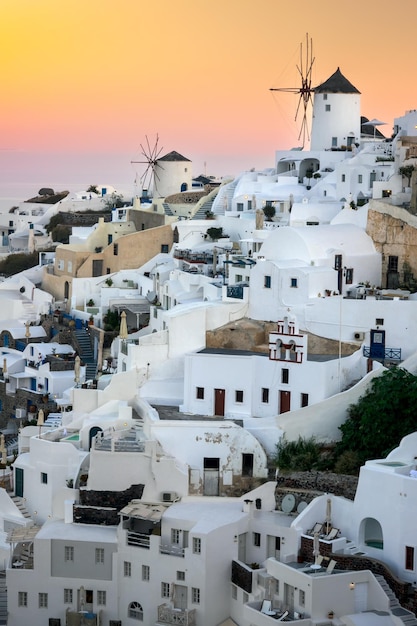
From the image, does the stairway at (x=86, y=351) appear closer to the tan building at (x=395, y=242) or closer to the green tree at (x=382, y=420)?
the tan building at (x=395, y=242)

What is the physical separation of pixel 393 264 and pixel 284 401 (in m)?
5.83

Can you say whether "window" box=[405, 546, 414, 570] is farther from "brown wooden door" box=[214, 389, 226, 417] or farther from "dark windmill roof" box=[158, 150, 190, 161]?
"dark windmill roof" box=[158, 150, 190, 161]

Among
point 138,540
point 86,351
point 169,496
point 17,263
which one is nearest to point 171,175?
point 17,263

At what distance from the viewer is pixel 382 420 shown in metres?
34.3

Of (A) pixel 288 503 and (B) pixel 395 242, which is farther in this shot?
(B) pixel 395 242

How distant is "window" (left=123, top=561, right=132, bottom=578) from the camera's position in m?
33.1

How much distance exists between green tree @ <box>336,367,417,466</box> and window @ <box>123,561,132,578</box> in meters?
5.29

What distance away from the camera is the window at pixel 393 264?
3969 centimetres

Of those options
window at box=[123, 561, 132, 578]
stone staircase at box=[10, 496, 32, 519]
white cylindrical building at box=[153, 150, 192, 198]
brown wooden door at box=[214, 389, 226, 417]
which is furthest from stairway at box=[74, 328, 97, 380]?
white cylindrical building at box=[153, 150, 192, 198]

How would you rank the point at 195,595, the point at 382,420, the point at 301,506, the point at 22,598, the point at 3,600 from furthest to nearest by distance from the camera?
the point at 3,600 → the point at 382,420 → the point at 22,598 → the point at 301,506 → the point at 195,595

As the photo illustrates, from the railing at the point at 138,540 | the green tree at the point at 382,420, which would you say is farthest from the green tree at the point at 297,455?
the railing at the point at 138,540

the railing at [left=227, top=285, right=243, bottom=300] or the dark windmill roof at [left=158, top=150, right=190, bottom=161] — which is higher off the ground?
the dark windmill roof at [left=158, top=150, right=190, bottom=161]

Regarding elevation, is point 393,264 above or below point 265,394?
above

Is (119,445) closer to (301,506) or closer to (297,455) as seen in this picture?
(297,455)
